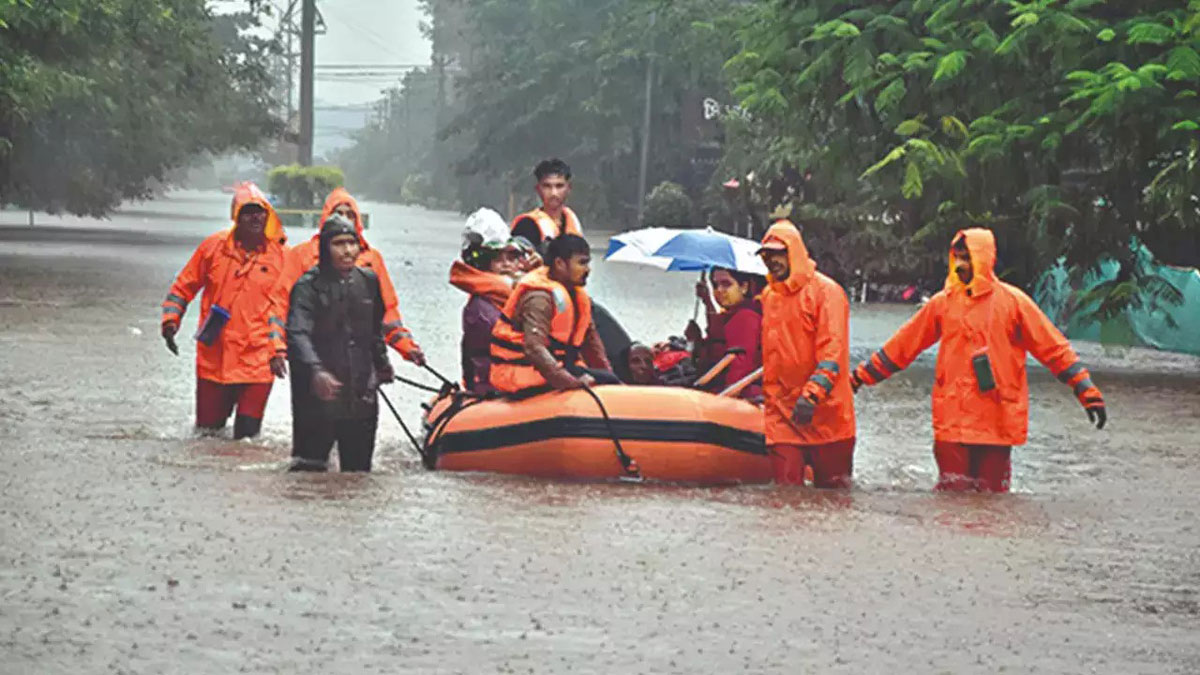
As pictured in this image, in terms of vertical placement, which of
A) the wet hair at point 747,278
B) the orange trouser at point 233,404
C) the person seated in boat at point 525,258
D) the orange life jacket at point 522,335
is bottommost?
the orange trouser at point 233,404

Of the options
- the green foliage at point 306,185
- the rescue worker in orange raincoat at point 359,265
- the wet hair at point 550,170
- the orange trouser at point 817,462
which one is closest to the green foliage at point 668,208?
the green foliage at point 306,185

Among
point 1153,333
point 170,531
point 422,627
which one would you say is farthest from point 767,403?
point 1153,333

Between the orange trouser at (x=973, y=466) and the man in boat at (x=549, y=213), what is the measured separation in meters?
3.09

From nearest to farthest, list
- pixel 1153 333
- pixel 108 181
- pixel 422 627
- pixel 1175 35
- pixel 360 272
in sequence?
pixel 422 627 → pixel 360 272 → pixel 1175 35 → pixel 1153 333 → pixel 108 181

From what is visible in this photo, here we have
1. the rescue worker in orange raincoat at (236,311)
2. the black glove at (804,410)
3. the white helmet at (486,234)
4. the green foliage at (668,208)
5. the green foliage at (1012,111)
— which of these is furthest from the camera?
the green foliage at (668,208)

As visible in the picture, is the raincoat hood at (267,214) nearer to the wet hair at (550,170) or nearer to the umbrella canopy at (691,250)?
the wet hair at (550,170)

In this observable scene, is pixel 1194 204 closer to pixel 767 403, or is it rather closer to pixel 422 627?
pixel 767 403

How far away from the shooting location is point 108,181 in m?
58.6

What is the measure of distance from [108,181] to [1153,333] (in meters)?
37.0

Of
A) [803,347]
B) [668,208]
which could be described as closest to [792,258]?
[803,347]

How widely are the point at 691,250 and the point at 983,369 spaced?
3108mm

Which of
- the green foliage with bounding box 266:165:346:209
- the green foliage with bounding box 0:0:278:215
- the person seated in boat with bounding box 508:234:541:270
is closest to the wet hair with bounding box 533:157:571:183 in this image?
the person seated in boat with bounding box 508:234:541:270

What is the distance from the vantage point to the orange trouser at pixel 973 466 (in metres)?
12.2

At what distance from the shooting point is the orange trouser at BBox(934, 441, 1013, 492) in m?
12.2
